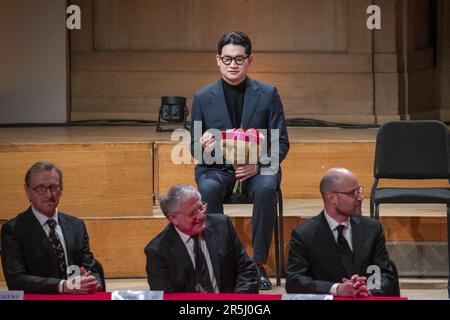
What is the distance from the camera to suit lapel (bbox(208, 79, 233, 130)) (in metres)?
5.21

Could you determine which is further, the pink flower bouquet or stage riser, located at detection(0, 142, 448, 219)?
stage riser, located at detection(0, 142, 448, 219)

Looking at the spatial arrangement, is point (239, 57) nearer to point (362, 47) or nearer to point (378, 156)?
point (378, 156)

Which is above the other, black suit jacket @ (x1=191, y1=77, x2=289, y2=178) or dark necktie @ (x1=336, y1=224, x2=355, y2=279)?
black suit jacket @ (x1=191, y1=77, x2=289, y2=178)

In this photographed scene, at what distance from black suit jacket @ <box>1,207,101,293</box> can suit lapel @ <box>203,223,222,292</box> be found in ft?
1.51

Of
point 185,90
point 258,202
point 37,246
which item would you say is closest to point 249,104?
point 258,202

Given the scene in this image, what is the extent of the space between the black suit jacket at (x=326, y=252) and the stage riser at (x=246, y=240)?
159 centimetres

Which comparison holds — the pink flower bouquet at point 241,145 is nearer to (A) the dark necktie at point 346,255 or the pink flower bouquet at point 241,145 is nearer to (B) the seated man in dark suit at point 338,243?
(B) the seated man in dark suit at point 338,243

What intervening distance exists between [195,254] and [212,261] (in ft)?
0.23

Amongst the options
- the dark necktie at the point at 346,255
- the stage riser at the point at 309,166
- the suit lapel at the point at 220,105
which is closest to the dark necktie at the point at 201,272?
the dark necktie at the point at 346,255

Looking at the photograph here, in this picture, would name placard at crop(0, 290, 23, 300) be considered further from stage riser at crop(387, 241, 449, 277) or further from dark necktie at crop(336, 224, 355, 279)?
stage riser at crop(387, 241, 449, 277)

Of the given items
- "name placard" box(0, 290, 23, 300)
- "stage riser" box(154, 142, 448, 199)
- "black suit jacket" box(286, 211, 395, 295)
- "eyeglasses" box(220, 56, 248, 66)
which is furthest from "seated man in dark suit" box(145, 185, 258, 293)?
"stage riser" box(154, 142, 448, 199)

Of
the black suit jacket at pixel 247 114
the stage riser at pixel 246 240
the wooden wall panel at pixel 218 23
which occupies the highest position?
the wooden wall panel at pixel 218 23

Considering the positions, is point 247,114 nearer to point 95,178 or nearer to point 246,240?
point 246,240

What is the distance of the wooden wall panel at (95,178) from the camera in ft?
18.0
